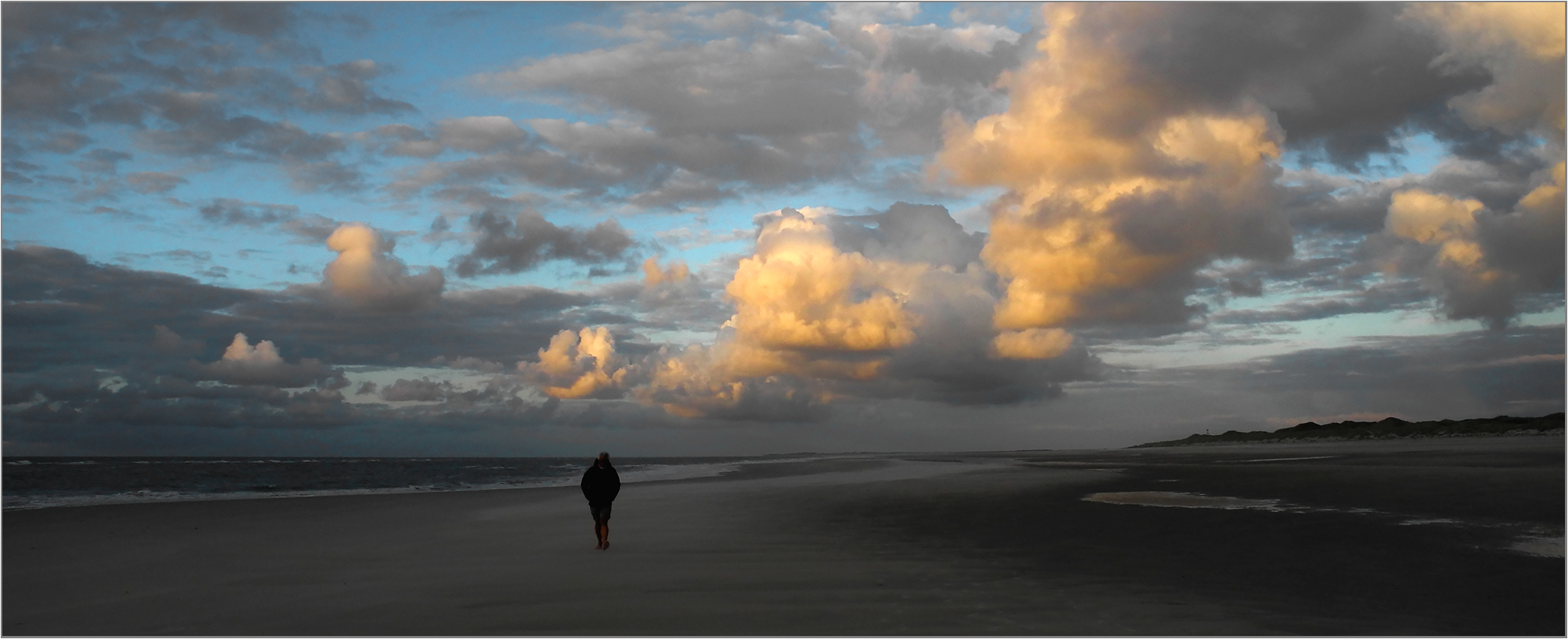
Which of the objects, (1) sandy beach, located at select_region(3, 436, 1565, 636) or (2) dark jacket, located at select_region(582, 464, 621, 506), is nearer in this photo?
(1) sandy beach, located at select_region(3, 436, 1565, 636)

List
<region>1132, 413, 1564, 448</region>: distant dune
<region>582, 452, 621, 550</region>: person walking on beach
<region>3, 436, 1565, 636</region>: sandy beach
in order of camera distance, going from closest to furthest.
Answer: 1. <region>3, 436, 1565, 636</region>: sandy beach
2. <region>582, 452, 621, 550</region>: person walking on beach
3. <region>1132, 413, 1564, 448</region>: distant dune

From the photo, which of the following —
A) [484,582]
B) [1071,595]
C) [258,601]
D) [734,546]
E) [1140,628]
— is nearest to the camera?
[1140,628]

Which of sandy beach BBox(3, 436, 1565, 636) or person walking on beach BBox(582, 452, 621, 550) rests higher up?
person walking on beach BBox(582, 452, 621, 550)

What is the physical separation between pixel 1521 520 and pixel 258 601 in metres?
23.4

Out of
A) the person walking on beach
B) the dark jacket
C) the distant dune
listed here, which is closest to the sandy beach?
the person walking on beach

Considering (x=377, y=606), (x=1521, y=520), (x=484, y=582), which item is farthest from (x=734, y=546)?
(x=1521, y=520)

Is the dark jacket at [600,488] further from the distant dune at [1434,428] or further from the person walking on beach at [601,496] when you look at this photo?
the distant dune at [1434,428]

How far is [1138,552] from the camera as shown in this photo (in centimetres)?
1530

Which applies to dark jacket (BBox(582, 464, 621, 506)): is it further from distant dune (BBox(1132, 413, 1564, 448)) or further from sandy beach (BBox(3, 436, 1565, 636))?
distant dune (BBox(1132, 413, 1564, 448))

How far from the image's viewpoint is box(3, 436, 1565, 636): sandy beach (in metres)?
10.6

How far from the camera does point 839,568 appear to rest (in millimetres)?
14203

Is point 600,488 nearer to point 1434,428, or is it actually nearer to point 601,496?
point 601,496

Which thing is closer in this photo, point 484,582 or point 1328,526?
point 484,582

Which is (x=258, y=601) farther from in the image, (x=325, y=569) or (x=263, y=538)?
(x=263, y=538)
